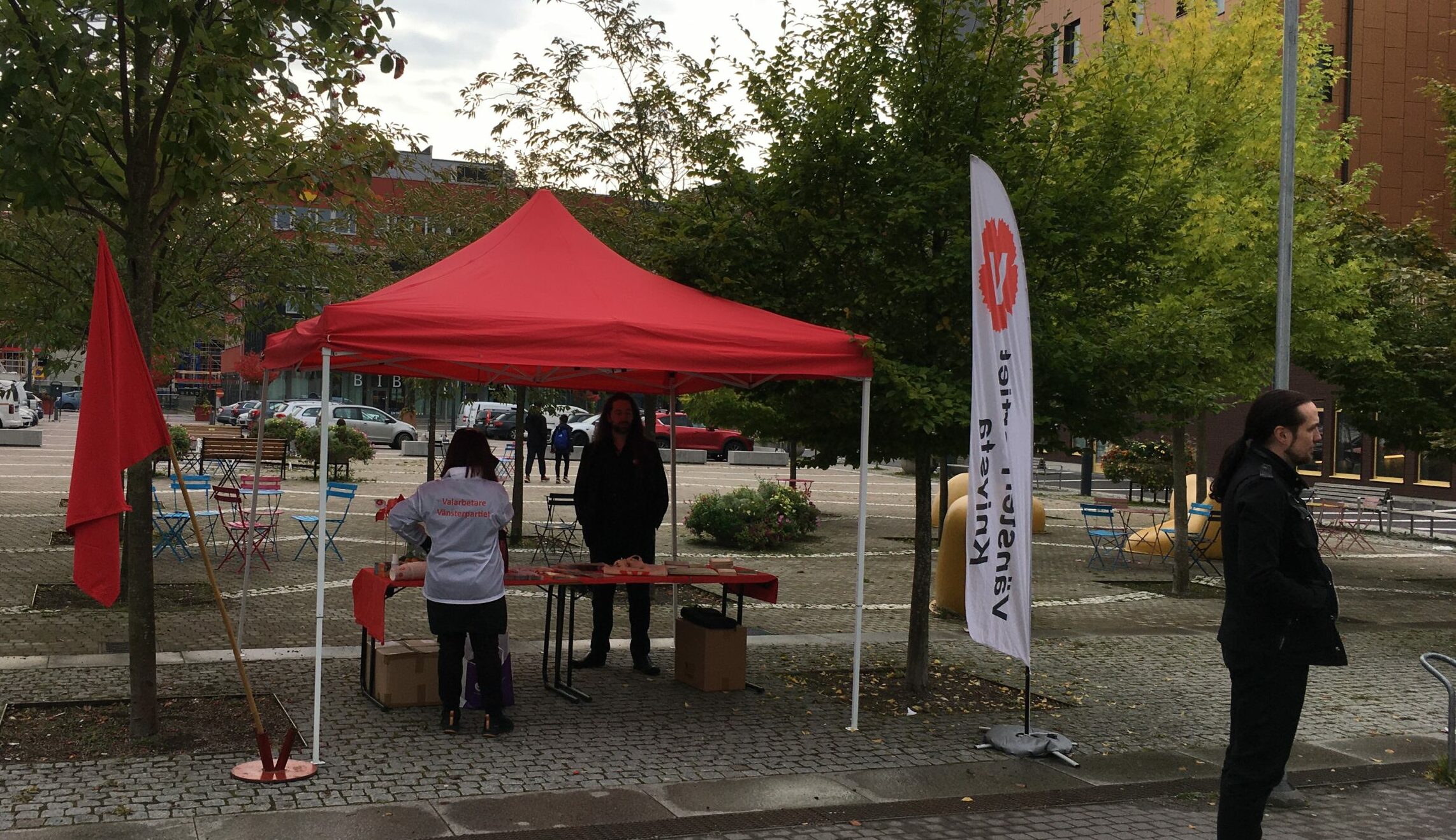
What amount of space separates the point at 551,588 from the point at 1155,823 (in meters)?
4.08

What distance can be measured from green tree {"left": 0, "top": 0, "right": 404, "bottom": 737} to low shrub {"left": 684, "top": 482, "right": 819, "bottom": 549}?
10955 mm

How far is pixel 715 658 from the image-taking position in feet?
28.1

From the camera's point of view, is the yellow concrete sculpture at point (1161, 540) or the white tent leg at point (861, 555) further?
the yellow concrete sculpture at point (1161, 540)

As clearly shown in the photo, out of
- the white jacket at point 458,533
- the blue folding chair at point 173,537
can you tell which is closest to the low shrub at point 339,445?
the blue folding chair at point 173,537

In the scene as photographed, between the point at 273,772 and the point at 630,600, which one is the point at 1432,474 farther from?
the point at 273,772

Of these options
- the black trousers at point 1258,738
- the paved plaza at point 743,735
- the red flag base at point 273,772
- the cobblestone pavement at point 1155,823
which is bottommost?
the cobblestone pavement at point 1155,823

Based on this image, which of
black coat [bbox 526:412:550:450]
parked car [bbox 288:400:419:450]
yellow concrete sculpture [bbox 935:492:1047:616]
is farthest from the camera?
parked car [bbox 288:400:419:450]

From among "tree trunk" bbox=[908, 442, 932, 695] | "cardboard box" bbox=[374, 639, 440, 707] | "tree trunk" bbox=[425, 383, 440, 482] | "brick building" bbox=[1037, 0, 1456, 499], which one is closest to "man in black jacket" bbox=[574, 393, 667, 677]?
"cardboard box" bbox=[374, 639, 440, 707]

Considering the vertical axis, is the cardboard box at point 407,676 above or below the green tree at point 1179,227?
below

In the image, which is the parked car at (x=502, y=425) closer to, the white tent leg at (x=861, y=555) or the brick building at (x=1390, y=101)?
the brick building at (x=1390, y=101)

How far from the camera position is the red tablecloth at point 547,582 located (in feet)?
24.6

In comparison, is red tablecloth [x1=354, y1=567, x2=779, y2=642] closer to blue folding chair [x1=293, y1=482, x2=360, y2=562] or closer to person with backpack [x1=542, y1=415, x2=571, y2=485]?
blue folding chair [x1=293, y1=482, x2=360, y2=562]

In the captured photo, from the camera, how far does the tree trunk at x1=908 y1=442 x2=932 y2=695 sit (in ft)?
28.9

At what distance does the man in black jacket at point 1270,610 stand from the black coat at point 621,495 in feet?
15.3
